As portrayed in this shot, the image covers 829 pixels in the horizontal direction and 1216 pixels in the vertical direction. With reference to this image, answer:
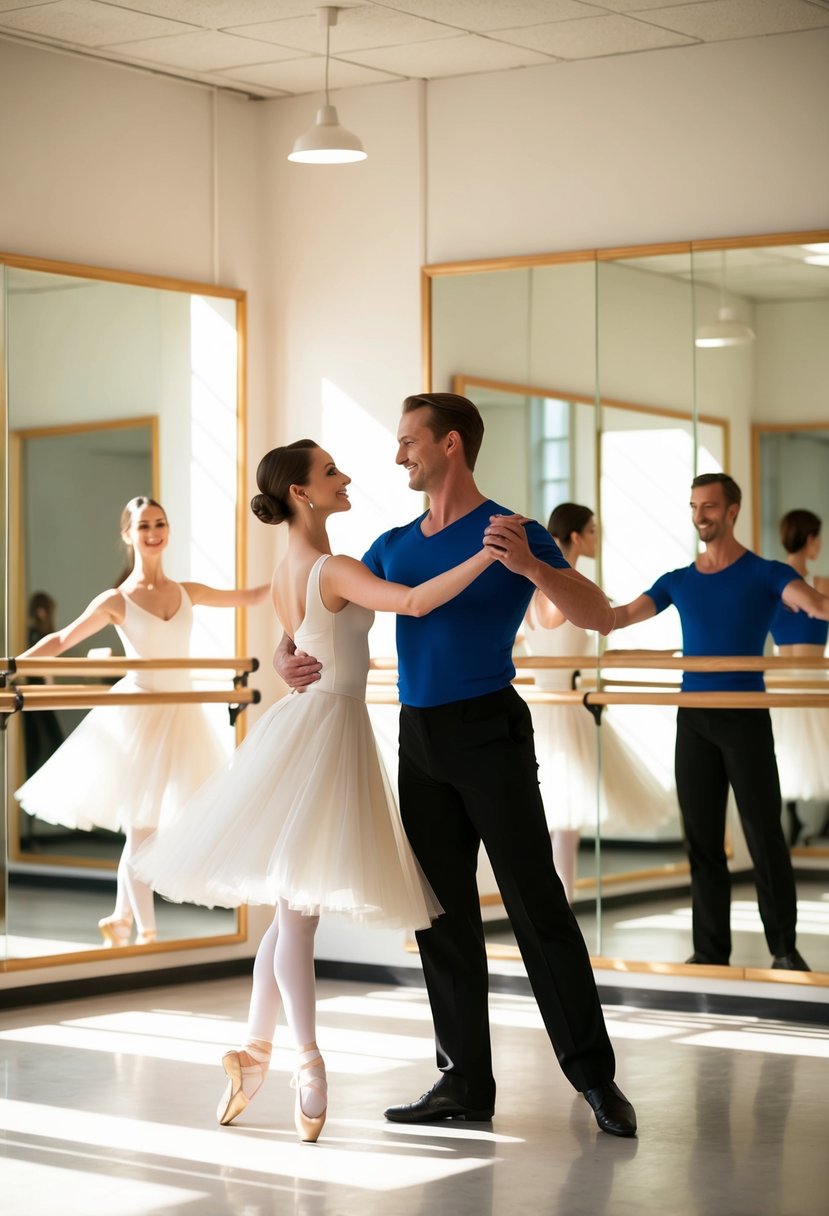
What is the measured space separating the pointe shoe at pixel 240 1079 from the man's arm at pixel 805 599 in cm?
229

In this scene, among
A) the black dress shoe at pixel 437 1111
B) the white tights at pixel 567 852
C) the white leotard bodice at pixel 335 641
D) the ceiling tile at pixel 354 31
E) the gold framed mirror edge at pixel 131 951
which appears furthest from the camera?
the white tights at pixel 567 852

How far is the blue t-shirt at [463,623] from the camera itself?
166 inches

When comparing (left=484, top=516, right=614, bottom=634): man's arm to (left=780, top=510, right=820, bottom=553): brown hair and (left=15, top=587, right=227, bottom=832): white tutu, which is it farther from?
(left=15, top=587, right=227, bottom=832): white tutu

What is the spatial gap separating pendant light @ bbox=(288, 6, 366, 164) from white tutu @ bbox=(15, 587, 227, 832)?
1.60 meters

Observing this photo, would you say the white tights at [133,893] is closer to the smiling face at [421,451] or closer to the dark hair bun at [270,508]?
the dark hair bun at [270,508]

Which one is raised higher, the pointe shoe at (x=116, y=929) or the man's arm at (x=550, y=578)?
the man's arm at (x=550, y=578)

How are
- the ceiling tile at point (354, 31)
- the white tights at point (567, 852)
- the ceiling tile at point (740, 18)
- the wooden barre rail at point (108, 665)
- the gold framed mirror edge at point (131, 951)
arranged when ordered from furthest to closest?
the white tights at point (567, 852) < the gold framed mirror edge at point (131, 951) < the wooden barre rail at point (108, 665) < the ceiling tile at point (354, 31) < the ceiling tile at point (740, 18)

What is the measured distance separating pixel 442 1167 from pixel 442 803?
84 centimetres

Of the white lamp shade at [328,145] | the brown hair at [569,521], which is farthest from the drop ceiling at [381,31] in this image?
the brown hair at [569,521]

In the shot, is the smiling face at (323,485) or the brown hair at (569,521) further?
the brown hair at (569,521)

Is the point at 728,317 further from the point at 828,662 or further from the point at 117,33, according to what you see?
the point at 117,33

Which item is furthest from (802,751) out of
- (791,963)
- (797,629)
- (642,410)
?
(642,410)

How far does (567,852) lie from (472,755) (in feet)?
6.74

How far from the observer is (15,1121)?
439 centimetres
